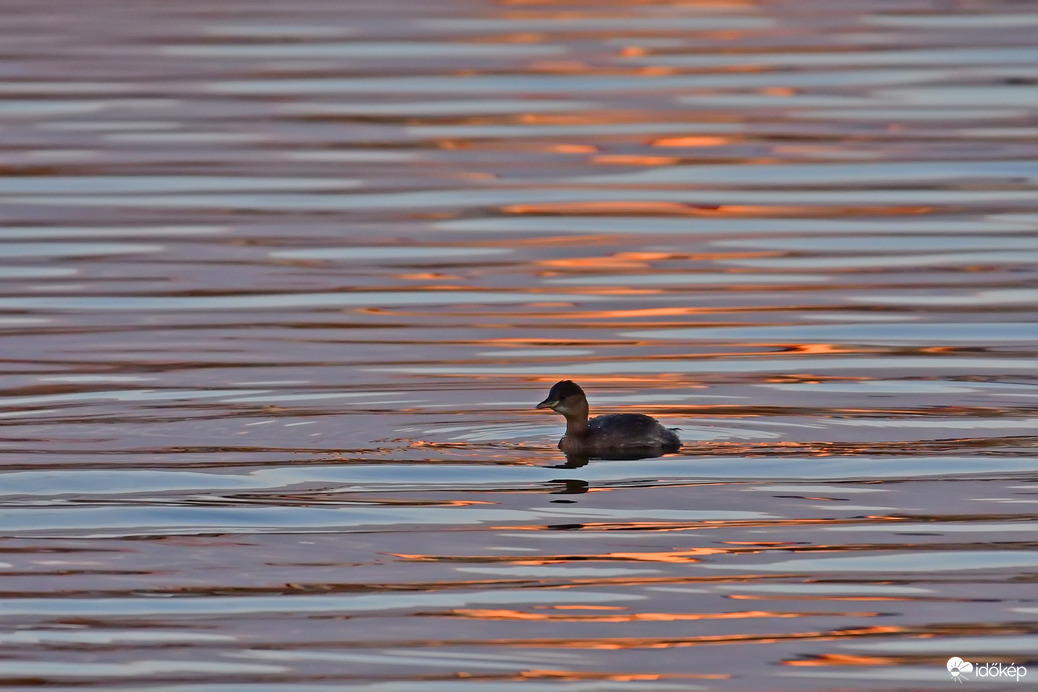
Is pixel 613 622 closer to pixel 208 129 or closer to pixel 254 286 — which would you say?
pixel 254 286

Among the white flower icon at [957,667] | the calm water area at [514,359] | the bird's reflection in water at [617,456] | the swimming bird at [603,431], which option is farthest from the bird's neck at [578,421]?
the white flower icon at [957,667]

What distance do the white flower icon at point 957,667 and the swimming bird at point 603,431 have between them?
11.9 feet

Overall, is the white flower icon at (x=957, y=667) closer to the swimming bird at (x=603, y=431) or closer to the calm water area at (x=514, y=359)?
the calm water area at (x=514, y=359)

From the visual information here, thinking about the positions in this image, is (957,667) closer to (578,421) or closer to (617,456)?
(617,456)

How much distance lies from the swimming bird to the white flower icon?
142 inches

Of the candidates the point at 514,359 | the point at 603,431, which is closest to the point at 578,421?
the point at 603,431

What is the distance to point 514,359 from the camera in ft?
47.0

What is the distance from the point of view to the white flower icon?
8.37 m

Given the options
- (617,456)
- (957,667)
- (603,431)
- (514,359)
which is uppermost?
(514,359)

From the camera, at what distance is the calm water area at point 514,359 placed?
9008 mm

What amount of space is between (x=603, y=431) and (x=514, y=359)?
228 centimetres

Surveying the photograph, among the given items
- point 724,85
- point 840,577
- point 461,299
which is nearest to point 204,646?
point 840,577

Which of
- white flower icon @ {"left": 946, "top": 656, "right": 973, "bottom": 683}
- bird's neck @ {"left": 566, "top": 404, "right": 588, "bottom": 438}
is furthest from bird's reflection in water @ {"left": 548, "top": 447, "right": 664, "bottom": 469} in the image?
white flower icon @ {"left": 946, "top": 656, "right": 973, "bottom": 683}

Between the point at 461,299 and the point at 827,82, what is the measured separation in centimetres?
998
